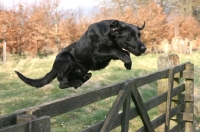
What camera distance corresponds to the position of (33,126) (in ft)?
6.24

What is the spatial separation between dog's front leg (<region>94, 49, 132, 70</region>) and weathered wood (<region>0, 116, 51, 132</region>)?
4.59 ft

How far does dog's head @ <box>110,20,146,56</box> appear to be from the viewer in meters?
3.27

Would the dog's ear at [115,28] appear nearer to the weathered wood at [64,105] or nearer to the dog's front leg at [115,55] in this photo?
the dog's front leg at [115,55]

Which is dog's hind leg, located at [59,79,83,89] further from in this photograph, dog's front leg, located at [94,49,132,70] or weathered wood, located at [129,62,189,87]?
weathered wood, located at [129,62,189,87]

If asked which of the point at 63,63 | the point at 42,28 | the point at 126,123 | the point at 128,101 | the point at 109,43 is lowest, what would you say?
the point at 42,28

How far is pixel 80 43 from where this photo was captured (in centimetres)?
356

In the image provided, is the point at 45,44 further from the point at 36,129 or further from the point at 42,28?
the point at 36,129

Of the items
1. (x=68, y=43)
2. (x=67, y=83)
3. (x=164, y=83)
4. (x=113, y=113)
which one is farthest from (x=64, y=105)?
(x=68, y=43)

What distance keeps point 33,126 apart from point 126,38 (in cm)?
173

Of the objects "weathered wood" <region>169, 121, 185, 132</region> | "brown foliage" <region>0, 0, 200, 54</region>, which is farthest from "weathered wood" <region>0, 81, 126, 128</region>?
"brown foliage" <region>0, 0, 200, 54</region>

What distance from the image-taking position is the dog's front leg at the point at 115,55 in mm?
3217

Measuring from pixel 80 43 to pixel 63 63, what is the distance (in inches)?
13.2

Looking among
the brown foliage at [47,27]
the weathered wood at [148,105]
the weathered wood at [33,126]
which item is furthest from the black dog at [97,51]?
the brown foliage at [47,27]

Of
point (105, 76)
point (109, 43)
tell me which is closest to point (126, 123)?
point (109, 43)
